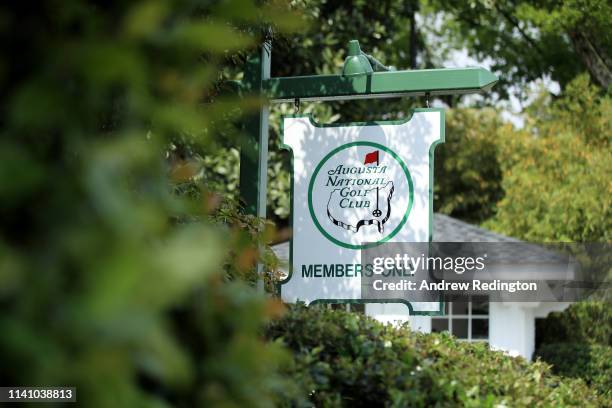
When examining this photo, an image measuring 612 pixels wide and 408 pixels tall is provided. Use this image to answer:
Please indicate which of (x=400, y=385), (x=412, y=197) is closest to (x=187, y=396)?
(x=400, y=385)

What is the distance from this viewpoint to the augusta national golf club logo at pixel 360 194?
17.4 feet

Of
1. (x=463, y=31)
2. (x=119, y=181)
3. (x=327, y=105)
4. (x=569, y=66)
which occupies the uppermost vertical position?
(x=463, y=31)

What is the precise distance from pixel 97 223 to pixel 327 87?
4416 mm

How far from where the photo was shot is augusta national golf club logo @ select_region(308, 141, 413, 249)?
5315mm

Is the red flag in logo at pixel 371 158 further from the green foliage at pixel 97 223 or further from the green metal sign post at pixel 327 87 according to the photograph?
the green foliage at pixel 97 223

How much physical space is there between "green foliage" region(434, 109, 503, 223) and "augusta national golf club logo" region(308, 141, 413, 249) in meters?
17.9

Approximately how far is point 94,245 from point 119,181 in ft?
0.39

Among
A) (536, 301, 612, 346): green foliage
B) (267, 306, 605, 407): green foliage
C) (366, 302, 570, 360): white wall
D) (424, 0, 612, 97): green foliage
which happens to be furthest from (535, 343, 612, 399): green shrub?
(267, 306, 605, 407): green foliage

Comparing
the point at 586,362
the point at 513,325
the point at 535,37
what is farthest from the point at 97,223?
the point at 535,37

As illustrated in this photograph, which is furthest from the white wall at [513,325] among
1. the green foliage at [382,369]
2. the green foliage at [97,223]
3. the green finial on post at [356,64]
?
the green foliage at [97,223]

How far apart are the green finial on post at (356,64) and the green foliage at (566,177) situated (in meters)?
11.4

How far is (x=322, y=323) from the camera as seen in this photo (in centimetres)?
371

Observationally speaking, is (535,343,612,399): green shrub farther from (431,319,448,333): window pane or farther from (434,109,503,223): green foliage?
(434,109,503,223): green foliage

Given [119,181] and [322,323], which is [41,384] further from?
[322,323]
